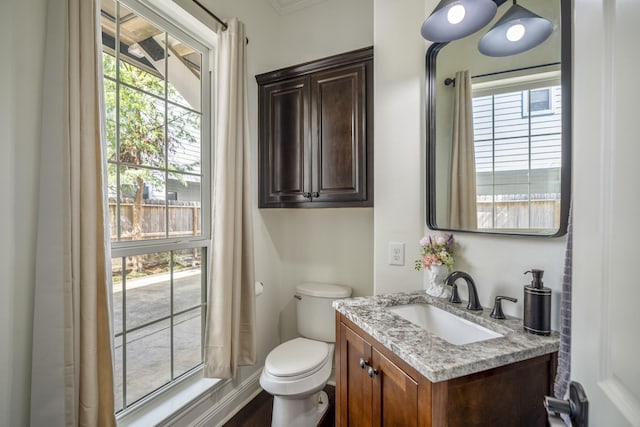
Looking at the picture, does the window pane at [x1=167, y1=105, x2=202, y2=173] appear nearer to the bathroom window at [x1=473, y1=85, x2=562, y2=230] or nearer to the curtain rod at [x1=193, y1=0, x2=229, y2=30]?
the curtain rod at [x1=193, y1=0, x2=229, y2=30]

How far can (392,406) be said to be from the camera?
89cm

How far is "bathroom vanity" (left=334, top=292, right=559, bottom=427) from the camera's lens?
2.45ft

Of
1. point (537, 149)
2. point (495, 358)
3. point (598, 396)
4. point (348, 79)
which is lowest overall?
point (495, 358)

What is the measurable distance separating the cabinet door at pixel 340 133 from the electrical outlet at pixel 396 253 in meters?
0.32

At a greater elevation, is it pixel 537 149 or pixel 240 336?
pixel 537 149

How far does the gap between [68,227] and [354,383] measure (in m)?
1.17

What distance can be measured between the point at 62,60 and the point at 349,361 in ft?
4.96

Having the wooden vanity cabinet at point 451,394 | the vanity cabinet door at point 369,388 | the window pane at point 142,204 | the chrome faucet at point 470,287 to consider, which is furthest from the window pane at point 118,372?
the chrome faucet at point 470,287

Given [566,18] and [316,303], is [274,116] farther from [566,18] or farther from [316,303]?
[566,18]

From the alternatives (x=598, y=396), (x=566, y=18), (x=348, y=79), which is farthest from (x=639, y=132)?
(x=348, y=79)

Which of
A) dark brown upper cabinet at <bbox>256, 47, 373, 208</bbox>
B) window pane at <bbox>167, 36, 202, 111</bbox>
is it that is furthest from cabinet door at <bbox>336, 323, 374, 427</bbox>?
window pane at <bbox>167, 36, 202, 111</bbox>

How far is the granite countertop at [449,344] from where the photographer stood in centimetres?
75

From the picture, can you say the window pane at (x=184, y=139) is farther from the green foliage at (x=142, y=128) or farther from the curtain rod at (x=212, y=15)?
the curtain rod at (x=212, y=15)

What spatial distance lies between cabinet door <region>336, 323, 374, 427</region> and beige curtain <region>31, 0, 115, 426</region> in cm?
92
